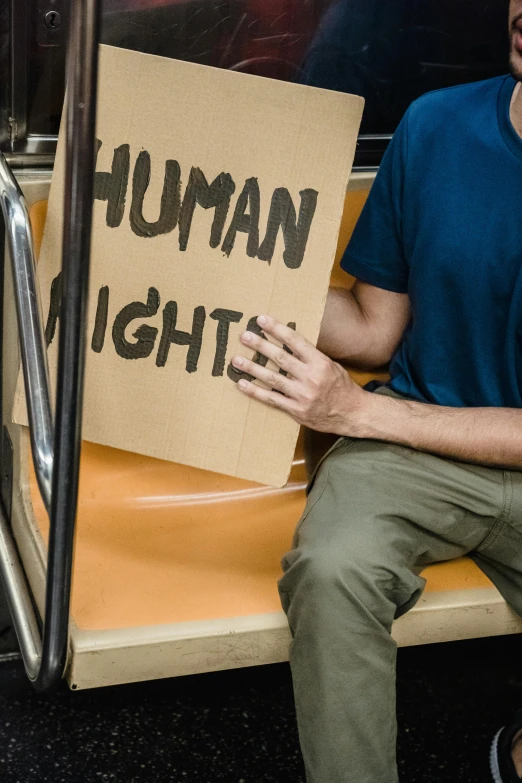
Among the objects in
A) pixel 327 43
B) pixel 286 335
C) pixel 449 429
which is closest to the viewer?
pixel 286 335

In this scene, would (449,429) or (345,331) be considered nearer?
(449,429)

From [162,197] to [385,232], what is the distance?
433 mm

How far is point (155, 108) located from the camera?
1610 mm

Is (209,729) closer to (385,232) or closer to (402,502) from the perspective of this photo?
(402,502)

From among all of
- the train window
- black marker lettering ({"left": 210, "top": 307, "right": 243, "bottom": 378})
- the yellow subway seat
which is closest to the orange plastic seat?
the yellow subway seat

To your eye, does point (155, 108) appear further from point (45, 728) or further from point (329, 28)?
point (45, 728)

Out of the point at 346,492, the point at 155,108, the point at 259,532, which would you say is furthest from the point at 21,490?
the point at 155,108

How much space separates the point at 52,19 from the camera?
68.6 inches

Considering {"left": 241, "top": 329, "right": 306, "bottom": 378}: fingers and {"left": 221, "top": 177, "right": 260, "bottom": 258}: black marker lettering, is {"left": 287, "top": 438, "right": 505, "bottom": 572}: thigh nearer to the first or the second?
{"left": 241, "top": 329, "right": 306, "bottom": 378}: fingers

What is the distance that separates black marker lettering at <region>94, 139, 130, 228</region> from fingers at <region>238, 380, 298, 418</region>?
340mm

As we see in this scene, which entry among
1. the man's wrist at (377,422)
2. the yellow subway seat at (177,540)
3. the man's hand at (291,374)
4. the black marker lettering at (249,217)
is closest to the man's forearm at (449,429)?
the man's wrist at (377,422)

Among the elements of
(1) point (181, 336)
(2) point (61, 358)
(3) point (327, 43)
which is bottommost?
(1) point (181, 336)

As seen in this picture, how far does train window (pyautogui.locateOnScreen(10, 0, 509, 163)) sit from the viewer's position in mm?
1799

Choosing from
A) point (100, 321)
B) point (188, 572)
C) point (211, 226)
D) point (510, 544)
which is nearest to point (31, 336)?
point (100, 321)
